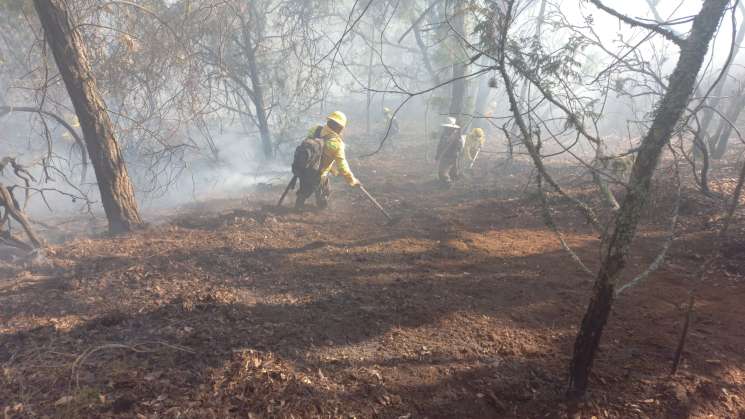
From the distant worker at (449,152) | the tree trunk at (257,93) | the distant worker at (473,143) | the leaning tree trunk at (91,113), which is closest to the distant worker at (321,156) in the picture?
the leaning tree trunk at (91,113)

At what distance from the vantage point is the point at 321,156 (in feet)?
23.1

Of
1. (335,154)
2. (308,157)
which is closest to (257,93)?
(308,157)

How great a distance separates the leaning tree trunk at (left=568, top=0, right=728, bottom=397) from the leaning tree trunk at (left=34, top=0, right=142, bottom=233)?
6569 mm

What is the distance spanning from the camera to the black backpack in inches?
266

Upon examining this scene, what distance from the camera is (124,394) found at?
2287 millimetres

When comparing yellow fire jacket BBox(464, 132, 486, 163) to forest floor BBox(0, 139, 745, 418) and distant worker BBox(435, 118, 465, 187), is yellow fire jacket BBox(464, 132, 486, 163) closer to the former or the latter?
distant worker BBox(435, 118, 465, 187)

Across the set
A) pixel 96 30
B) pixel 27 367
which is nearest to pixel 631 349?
pixel 27 367

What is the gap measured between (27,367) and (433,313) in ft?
10.1

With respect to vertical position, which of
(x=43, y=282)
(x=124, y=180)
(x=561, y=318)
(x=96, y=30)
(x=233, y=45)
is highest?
(x=233, y=45)

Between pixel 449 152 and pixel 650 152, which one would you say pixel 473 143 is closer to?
pixel 449 152

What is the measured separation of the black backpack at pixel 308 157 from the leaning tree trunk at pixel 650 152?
5478 millimetres

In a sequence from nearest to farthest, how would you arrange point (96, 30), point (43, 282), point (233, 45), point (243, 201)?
point (43, 282) → point (96, 30) → point (243, 201) → point (233, 45)

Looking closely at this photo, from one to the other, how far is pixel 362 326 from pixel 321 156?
14.3 ft

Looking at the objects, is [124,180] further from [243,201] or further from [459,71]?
[459,71]
